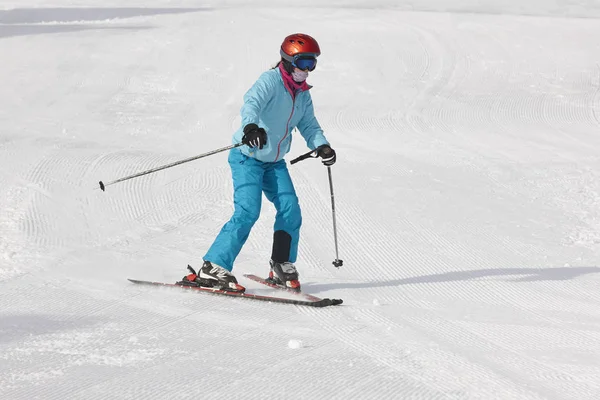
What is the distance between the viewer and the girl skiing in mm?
5621

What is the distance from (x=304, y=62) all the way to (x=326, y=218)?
107 inches

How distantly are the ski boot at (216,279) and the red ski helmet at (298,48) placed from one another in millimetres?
1397

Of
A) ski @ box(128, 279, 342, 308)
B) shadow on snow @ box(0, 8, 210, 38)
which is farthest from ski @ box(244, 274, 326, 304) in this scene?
shadow on snow @ box(0, 8, 210, 38)

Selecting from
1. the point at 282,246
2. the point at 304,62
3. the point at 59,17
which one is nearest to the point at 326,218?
the point at 282,246

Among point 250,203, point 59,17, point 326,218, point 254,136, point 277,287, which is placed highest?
point 59,17

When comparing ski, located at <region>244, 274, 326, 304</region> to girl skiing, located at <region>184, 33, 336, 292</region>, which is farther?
ski, located at <region>244, 274, 326, 304</region>

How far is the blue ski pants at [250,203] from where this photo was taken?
19.1ft

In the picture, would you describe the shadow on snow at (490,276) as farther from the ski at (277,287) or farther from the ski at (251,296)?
the ski at (251,296)

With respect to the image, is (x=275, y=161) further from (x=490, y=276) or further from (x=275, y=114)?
(x=490, y=276)

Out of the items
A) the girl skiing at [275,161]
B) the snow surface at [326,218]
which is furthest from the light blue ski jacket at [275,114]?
the snow surface at [326,218]

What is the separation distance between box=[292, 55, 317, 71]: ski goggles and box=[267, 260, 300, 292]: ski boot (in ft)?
4.26

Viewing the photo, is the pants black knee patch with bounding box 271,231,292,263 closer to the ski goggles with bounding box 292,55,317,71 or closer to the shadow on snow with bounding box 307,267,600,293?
the shadow on snow with bounding box 307,267,600,293

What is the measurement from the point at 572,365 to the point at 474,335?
0.66m

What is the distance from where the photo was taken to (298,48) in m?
5.55
